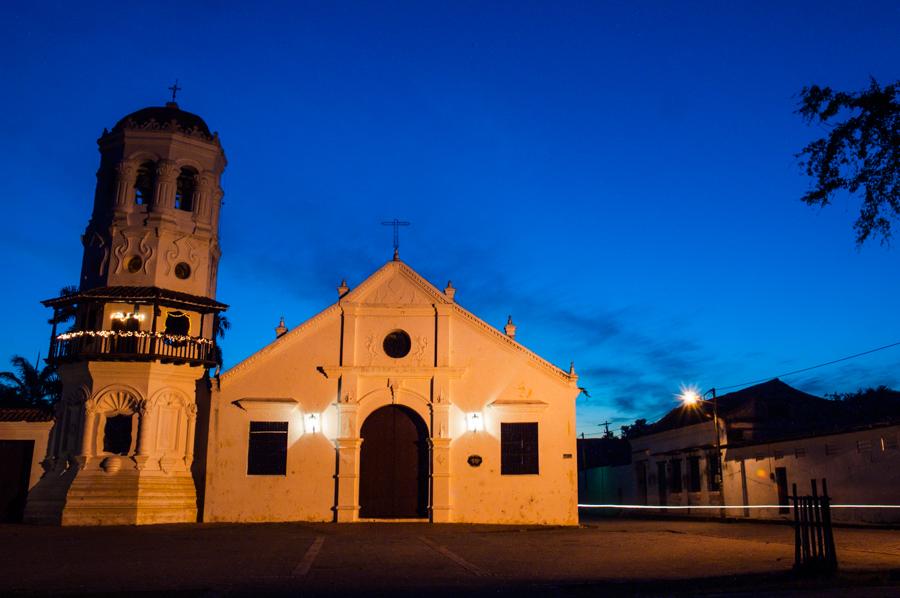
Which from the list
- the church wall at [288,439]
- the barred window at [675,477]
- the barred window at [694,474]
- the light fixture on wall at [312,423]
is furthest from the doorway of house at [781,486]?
the light fixture on wall at [312,423]

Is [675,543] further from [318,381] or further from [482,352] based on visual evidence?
[318,381]

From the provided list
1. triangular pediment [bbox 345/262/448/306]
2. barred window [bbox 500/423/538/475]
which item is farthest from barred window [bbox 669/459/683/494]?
triangular pediment [bbox 345/262/448/306]

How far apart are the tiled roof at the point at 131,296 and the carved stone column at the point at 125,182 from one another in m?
3.16

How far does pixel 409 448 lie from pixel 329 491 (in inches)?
108

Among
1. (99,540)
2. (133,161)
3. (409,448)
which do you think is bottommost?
(99,540)

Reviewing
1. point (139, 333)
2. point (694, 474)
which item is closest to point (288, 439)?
point (139, 333)

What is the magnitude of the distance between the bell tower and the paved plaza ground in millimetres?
3307

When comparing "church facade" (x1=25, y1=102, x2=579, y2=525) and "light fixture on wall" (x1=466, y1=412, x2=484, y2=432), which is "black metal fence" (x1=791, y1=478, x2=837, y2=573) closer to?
"church facade" (x1=25, y1=102, x2=579, y2=525)

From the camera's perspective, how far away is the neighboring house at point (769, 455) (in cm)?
2427

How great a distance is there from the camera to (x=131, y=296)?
78.1 ft

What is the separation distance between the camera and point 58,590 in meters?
9.12

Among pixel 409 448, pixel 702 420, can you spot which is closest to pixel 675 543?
pixel 409 448

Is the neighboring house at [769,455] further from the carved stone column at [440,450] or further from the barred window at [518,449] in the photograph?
the carved stone column at [440,450]

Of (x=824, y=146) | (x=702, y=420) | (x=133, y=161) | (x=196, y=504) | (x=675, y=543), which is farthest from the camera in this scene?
(x=702, y=420)
